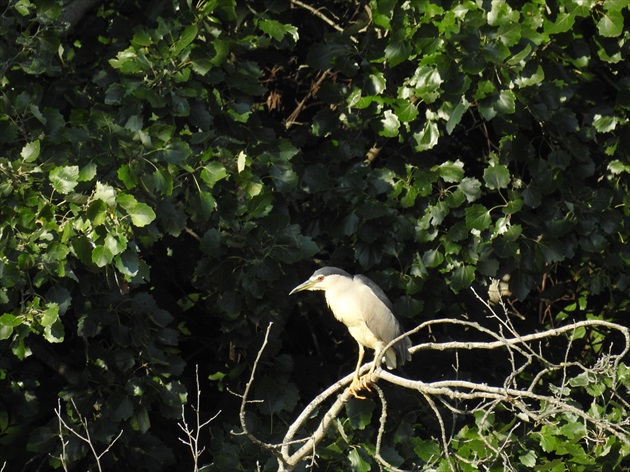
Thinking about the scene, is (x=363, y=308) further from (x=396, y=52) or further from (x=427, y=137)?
(x=396, y=52)

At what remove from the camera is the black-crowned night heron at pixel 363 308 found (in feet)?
14.5

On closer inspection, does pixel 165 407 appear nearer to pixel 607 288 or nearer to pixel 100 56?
pixel 100 56

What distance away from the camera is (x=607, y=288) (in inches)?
216

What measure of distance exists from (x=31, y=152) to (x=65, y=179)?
0.20 meters

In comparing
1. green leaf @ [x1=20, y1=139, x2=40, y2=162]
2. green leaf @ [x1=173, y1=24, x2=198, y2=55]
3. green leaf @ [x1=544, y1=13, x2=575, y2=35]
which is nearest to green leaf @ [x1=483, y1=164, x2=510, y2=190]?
green leaf @ [x1=544, y1=13, x2=575, y2=35]

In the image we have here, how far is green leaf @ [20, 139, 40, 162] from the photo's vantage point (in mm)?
3791

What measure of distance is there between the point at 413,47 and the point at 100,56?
144 centimetres

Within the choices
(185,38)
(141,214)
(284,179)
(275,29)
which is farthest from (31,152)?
(275,29)

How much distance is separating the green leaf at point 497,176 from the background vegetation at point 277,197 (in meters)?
0.01

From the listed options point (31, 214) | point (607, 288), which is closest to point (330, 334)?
point (607, 288)

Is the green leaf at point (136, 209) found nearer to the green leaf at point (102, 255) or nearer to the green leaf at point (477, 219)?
the green leaf at point (102, 255)

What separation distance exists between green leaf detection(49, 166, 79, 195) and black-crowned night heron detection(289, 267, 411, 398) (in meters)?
1.11

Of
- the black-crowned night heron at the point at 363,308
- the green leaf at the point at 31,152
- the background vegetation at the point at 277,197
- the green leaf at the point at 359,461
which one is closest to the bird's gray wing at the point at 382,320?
the black-crowned night heron at the point at 363,308

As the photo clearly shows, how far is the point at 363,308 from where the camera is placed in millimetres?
4406
